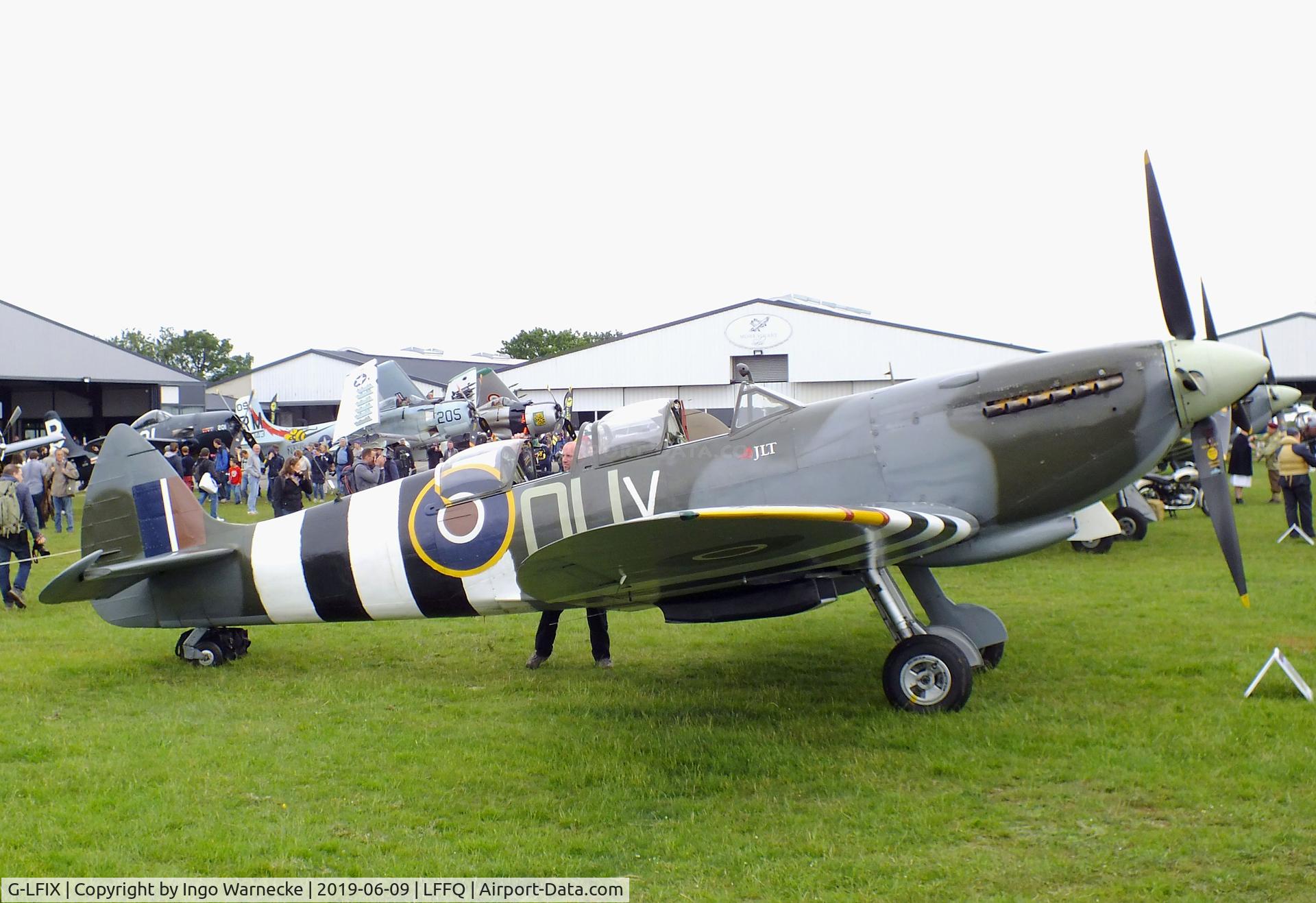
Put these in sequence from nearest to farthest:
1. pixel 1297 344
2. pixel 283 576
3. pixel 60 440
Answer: pixel 283 576
pixel 60 440
pixel 1297 344

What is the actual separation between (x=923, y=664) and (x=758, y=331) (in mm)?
34829

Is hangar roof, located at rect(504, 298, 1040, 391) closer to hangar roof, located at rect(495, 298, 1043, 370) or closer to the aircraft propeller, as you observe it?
hangar roof, located at rect(495, 298, 1043, 370)

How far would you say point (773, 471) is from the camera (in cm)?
620

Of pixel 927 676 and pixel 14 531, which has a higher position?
pixel 14 531

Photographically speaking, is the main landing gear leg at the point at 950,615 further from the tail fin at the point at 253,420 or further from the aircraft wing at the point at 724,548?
the tail fin at the point at 253,420

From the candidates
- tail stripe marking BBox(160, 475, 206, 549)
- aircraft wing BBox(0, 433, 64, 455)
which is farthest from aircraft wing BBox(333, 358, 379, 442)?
tail stripe marking BBox(160, 475, 206, 549)

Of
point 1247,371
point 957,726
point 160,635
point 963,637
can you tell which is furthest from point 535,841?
point 160,635

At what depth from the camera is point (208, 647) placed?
25.1 ft

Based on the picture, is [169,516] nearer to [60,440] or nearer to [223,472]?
[60,440]

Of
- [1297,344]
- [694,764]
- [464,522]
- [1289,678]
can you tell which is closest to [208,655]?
[464,522]

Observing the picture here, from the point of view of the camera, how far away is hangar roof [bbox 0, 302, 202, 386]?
109 feet

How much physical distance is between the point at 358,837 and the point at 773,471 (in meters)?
3.19

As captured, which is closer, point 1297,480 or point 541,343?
point 1297,480

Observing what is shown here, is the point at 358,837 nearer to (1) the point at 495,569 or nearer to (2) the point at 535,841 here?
(2) the point at 535,841
